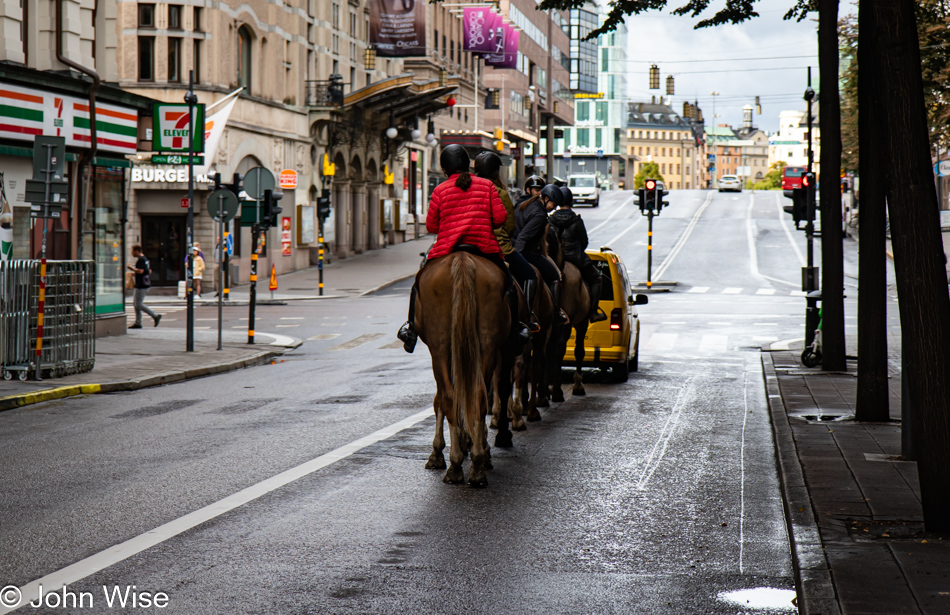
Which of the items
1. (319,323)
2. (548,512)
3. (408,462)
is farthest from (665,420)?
(319,323)

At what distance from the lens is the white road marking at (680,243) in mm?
49344

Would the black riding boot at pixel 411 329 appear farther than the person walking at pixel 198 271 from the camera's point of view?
No

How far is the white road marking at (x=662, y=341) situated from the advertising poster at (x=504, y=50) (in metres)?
47.4

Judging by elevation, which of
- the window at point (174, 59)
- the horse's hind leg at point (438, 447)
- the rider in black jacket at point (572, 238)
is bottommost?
the horse's hind leg at point (438, 447)

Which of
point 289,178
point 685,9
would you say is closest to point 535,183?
point 685,9

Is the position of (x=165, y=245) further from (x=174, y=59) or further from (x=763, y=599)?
(x=763, y=599)

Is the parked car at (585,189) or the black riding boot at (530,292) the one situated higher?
the parked car at (585,189)

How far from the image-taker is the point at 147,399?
14.2 metres

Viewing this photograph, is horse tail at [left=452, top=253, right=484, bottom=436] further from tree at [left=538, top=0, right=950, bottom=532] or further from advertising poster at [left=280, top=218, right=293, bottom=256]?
advertising poster at [left=280, top=218, right=293, bottom=256]

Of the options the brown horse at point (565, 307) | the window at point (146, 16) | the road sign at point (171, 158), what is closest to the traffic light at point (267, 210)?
the road sign at point (171, 158)

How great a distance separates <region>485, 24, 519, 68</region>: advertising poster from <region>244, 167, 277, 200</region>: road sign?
46.0 meters

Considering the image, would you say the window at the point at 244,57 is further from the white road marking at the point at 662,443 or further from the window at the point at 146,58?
the white road marking at the point at 662,443

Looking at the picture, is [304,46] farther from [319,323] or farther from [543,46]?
[543,46]

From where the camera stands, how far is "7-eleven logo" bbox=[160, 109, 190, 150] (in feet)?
77.3
